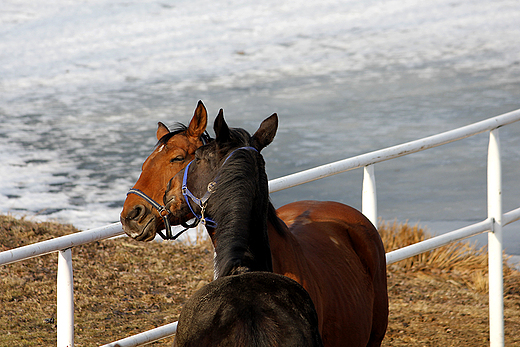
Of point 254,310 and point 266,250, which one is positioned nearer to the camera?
point 254,310

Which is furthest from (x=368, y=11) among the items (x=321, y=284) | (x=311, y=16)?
(x=321, y=284)

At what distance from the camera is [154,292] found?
5.30 metres

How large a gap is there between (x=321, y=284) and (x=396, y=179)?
22.3 feet

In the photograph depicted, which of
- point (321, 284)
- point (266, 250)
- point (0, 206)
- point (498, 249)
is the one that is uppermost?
point (266, 250)

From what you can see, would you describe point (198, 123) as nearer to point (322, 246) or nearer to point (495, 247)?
point (322, 246)

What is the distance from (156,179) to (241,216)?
1.76 ft

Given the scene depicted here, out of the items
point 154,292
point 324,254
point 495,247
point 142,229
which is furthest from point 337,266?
point 154,292

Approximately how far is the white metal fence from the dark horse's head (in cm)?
55

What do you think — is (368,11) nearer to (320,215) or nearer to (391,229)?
(391,229)

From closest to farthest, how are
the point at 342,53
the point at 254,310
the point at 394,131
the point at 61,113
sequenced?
the point at 254,310 → the point at 394,131 → the point at 61,113 → the point at 342,53

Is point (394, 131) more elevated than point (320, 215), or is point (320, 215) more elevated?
point (320, 215)

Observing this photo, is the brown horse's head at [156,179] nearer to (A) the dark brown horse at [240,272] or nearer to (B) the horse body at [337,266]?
(A) the dark brown horse at [240,272]

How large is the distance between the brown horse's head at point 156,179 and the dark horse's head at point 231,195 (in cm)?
7

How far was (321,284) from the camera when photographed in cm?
259
